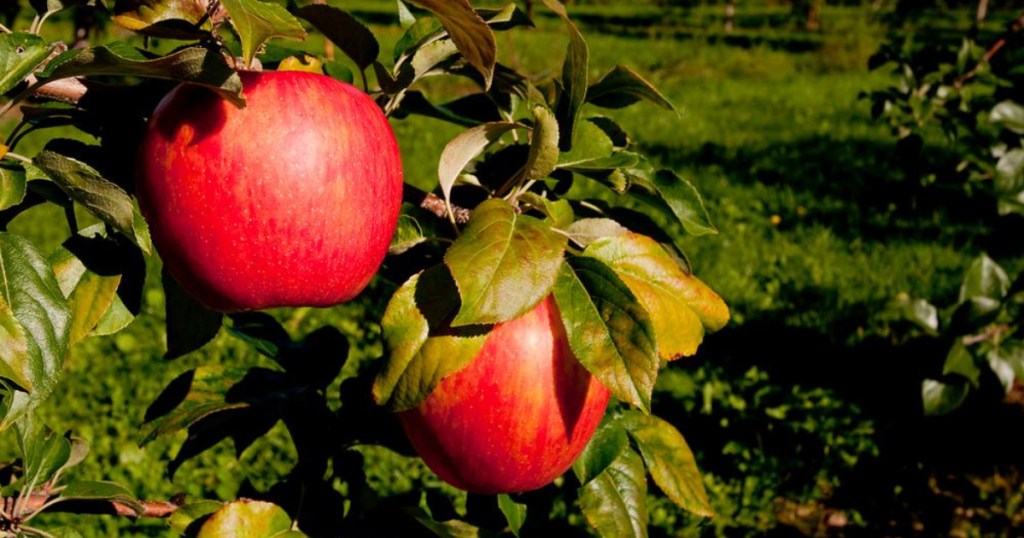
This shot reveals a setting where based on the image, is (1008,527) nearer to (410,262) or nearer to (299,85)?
(410,262)

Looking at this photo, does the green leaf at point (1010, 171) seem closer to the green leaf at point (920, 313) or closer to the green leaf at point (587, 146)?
the green leaf at point (920, 313)

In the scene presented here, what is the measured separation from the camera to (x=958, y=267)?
3164 mm

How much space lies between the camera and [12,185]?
0.56 metres

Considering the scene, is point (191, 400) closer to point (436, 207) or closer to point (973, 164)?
point (436, 207)

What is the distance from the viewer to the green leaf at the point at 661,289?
0.71 m

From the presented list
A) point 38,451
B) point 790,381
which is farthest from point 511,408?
point 790,381


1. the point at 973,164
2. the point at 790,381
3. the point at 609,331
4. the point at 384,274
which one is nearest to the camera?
the point at 609,331

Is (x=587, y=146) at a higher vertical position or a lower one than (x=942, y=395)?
higher

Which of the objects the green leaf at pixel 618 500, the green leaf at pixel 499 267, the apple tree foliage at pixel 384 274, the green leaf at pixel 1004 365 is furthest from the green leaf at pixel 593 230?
the green leaf at pixel 1004 365

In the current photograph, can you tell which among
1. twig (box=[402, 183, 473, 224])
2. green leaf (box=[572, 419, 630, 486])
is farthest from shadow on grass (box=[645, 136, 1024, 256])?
twig (box=[402, 183, 473, 224])

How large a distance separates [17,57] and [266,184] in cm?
16

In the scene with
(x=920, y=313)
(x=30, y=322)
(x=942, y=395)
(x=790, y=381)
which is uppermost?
(x=30, y=322)

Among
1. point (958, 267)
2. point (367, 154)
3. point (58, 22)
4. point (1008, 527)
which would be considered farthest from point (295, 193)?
point (58, 22)

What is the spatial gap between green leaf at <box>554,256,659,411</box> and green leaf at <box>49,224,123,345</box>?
12.3 inches
